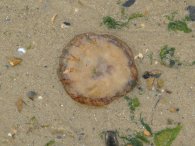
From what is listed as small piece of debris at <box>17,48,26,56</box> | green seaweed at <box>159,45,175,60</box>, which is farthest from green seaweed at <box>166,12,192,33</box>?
small piece of debris at <box>17,48,26,56</box>

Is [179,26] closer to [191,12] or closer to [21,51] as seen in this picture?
[191,12]

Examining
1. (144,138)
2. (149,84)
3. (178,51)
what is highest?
(178,51)

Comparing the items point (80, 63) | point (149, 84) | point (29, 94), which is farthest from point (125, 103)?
point (29, 94)

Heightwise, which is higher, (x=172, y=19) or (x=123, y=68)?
(x=172, y=19)

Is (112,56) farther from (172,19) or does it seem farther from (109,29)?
(172,19)

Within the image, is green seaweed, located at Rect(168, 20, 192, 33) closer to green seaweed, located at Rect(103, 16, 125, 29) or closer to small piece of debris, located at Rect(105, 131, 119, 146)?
green seaweed, located at Rect(103, 16, 125, 29)
